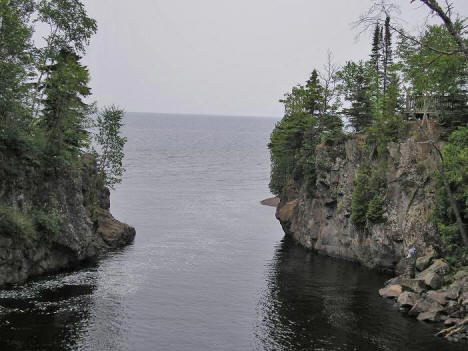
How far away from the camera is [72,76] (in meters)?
49.8

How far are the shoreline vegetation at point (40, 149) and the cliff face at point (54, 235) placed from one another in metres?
0.09

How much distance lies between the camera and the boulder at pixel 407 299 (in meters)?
41.1

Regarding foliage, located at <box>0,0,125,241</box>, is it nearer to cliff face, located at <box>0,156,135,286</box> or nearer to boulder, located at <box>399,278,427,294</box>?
cliff face, located at <box>0,156,135,286</box>

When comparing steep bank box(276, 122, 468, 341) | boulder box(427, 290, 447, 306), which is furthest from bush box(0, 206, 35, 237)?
boulder box(427, 290, 447, 306)

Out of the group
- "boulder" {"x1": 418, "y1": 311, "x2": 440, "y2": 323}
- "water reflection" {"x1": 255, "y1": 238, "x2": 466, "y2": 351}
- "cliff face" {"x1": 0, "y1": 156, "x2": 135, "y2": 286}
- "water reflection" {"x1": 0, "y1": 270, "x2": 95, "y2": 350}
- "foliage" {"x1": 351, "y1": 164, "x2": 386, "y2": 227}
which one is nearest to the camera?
"water reflection" {"x1": 0, "y1": 270, "x2": 95, "y2": 350}

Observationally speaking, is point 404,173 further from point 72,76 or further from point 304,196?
point 72,76

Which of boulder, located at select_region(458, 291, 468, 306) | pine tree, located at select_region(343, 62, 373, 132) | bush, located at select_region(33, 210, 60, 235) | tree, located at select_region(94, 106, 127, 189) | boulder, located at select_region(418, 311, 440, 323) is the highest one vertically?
pine tree, located at select_region(343, 62, 373, 132)

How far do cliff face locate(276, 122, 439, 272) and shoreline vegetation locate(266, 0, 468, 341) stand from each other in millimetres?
120

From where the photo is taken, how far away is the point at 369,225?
55812 mm

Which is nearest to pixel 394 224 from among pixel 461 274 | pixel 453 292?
pixel 461 274

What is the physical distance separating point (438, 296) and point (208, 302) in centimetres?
1915

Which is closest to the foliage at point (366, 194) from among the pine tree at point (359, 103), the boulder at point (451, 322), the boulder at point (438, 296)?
the pine tree at point (359, 103)

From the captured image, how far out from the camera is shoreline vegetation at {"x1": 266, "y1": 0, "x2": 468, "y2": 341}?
42719 mm

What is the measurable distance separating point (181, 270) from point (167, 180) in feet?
227
